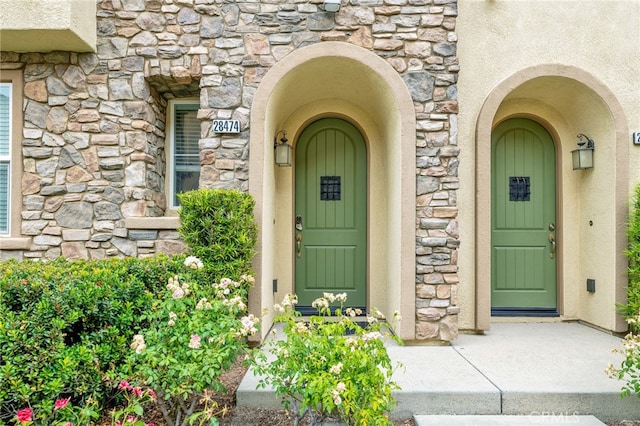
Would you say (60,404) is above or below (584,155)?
below

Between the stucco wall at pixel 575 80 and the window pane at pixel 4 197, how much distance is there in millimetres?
4893

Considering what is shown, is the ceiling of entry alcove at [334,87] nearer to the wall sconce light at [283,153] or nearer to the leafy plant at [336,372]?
the wall sconce light at [283,153]

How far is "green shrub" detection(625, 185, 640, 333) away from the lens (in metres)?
4.15

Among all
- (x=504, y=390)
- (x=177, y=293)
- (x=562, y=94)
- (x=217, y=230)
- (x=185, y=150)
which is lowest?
(x=504, y=390)

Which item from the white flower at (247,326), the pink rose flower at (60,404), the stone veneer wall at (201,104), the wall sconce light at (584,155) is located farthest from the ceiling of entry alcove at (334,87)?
the pink rose flower at (60,404)

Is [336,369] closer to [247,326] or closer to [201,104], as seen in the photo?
[247,326]

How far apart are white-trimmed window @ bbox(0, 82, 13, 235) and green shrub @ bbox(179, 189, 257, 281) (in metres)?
2.11

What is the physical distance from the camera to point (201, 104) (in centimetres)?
409

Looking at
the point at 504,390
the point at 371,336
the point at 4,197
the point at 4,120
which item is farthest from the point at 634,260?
the point at 4,120

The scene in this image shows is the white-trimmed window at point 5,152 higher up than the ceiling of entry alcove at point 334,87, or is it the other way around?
the ceiling of entry alcove at point 334,87

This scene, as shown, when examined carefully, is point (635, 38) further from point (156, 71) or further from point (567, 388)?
point (156, 71)

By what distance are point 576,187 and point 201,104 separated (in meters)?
4.49

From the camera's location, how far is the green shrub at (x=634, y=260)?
4148 mm

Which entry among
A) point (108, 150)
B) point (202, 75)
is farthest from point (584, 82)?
point (108, 150)
